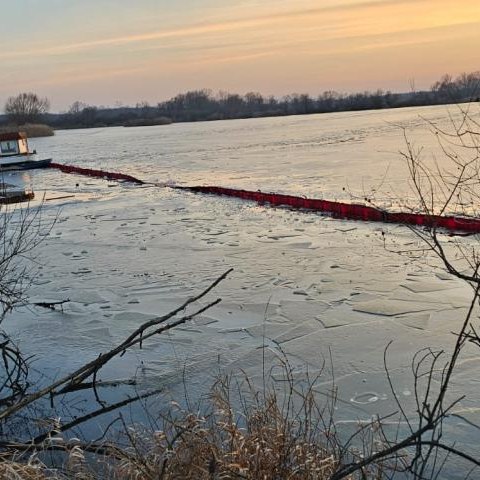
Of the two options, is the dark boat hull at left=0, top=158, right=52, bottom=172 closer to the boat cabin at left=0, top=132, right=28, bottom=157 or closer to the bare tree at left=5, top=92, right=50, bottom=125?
the boat cabin at left=0, top=132, right=28, bottom=157

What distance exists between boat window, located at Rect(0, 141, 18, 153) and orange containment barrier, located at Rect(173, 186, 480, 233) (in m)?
16.0

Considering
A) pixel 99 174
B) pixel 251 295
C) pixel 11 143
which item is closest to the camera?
pixel 251 295

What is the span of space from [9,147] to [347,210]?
73.3ft

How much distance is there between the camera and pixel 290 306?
603 centimetres

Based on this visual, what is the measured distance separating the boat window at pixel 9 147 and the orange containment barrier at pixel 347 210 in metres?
16.0

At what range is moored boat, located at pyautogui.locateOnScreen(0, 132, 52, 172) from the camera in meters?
27.8

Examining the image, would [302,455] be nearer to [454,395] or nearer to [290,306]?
[454,395]

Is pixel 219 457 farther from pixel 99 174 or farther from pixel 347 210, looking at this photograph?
pixel 99 174

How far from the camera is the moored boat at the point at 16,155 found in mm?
27828

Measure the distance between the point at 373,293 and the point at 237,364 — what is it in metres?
2.09

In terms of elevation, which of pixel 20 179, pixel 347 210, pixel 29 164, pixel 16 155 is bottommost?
pixel 347 210

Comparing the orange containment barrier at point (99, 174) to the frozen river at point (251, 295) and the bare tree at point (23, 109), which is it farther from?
the bare tree at point (23, 109)

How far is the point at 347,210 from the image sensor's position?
1071 cm

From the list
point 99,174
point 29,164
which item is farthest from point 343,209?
point 29,164
